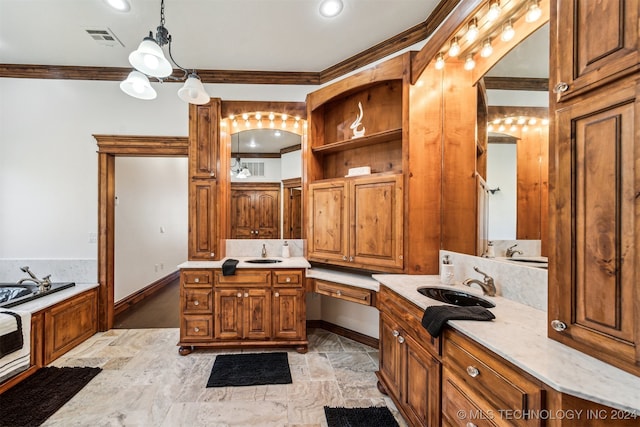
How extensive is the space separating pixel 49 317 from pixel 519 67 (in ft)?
14.6

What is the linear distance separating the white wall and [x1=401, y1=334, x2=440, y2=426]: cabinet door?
13.3 ft

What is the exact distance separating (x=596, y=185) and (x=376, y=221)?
5.16 ft

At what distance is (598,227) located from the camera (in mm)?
991

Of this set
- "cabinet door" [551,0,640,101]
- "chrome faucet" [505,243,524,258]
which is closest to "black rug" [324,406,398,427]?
"chrome faucet" [505,243,524,258]

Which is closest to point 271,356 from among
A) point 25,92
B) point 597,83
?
point 597,83

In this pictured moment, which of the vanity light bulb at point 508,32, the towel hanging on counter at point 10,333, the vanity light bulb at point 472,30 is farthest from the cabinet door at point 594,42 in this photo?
the towel hanging on counter at point 10,333

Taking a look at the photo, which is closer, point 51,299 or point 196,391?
point 196,391

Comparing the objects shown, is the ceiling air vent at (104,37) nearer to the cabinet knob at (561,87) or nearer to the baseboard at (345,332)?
the cabinet knob at (561,87)

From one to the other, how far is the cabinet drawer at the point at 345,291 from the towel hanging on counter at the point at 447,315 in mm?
978

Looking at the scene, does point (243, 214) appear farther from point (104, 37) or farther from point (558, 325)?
point (558, 325)

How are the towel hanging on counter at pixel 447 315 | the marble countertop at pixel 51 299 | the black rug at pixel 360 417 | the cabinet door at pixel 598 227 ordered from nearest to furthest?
the cabinet door at pixel 598 227 → the towel hanging on counter at pixel 447 315 → the black rug at pixel 360 417 → the marble countertop at pixel 51 299

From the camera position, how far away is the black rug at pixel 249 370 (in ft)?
7.30

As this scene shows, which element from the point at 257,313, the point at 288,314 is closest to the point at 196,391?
the point at 257,313

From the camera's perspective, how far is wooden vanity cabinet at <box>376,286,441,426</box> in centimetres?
145
